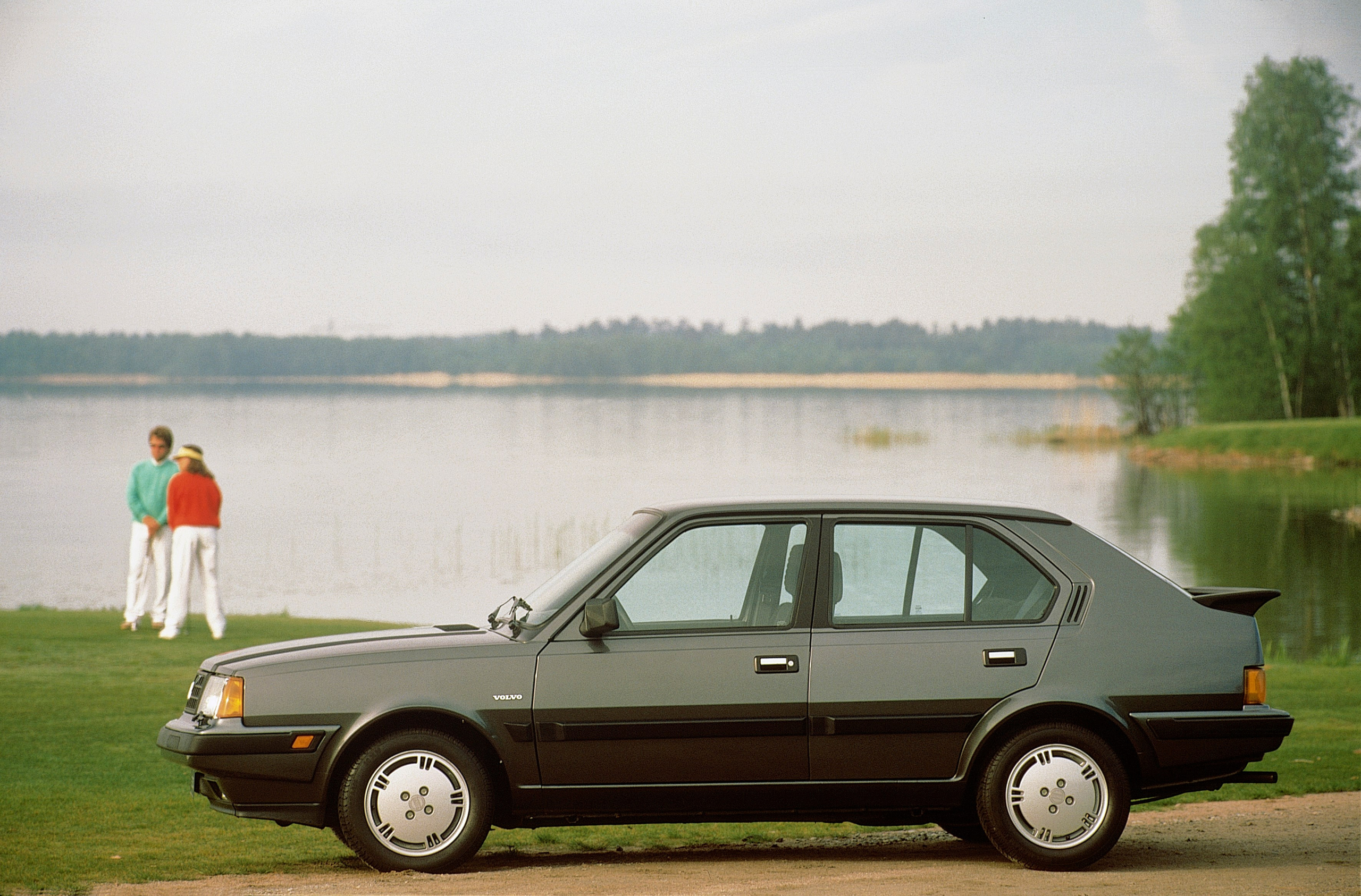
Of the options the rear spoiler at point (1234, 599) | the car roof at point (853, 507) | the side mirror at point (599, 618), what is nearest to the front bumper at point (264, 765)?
the side mirror at point (599, 618)

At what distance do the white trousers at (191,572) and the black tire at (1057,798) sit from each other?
1066 cm

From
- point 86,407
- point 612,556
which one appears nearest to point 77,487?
point 612,556

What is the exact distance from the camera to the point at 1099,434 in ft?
285

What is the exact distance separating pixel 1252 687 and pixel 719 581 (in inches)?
98.9

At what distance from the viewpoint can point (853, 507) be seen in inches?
275

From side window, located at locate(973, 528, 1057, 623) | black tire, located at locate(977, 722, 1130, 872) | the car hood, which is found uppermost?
side window, located at locate(973, 528, 1057, 623)

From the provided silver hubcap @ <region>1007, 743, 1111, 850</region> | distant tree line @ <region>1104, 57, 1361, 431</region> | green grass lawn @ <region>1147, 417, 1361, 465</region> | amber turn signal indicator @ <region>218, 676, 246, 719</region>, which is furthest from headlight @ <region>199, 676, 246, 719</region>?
distant tree line @ <region>1104, 57, 1361, 431</region>

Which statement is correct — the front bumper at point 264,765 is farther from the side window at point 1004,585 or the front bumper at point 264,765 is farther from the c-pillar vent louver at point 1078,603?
the c-pillar vent louver at point 1078,603

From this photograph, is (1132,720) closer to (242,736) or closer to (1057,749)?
(1057,749)

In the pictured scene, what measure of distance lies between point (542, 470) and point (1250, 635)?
A: 60.3m

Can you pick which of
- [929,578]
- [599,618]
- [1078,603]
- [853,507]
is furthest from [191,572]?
[1078,603]

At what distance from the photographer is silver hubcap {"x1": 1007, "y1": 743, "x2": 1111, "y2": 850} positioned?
22.2 feet

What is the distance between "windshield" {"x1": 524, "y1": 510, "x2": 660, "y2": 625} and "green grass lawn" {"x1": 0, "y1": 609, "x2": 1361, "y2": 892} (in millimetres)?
1410

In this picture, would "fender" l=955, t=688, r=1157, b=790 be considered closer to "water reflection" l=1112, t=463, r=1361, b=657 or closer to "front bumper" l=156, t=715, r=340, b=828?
"front bumper" l=156, t=715, r=340, b=828
